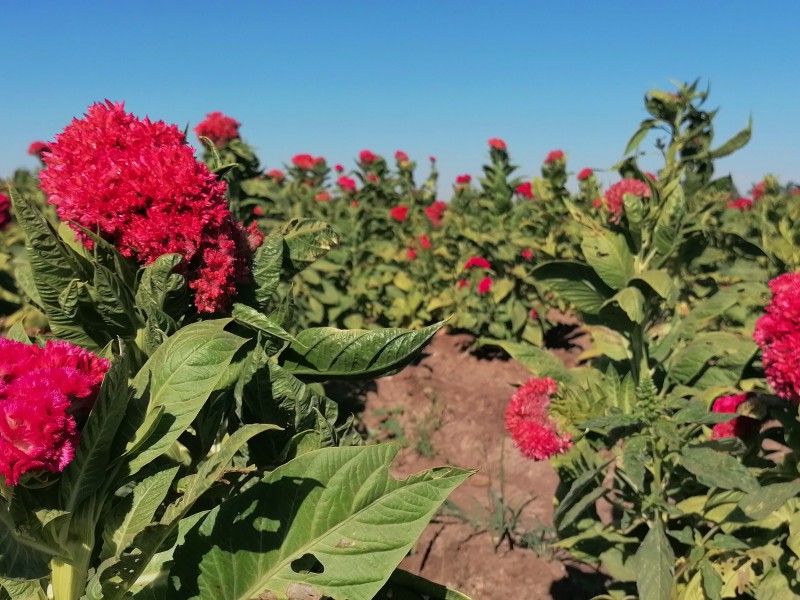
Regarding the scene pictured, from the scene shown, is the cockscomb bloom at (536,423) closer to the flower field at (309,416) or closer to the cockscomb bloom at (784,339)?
the flower field at (309,416)

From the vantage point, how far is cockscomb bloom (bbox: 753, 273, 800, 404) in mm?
1969

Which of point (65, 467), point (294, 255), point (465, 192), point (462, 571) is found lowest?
point (462, 571)

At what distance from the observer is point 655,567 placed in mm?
2193

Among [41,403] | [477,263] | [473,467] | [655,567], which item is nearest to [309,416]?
[41,403]

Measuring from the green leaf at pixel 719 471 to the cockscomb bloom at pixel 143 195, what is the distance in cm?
150

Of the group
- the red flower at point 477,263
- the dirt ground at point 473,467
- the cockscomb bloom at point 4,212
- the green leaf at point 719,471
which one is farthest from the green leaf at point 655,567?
the red flower at point 477,263

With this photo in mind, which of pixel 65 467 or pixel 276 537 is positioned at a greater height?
pixel 65 467

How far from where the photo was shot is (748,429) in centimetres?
233

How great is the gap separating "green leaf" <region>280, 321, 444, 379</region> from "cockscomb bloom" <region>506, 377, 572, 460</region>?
45.4 inches

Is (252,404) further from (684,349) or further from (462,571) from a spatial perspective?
(462,571)

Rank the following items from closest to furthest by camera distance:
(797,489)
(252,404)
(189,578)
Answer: (189,578), (252,404), (797,489)

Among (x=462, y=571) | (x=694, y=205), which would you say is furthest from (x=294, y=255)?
(x=694, y=205)

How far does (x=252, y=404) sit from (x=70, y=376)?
1.19 ft

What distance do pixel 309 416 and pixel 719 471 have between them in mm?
1324
